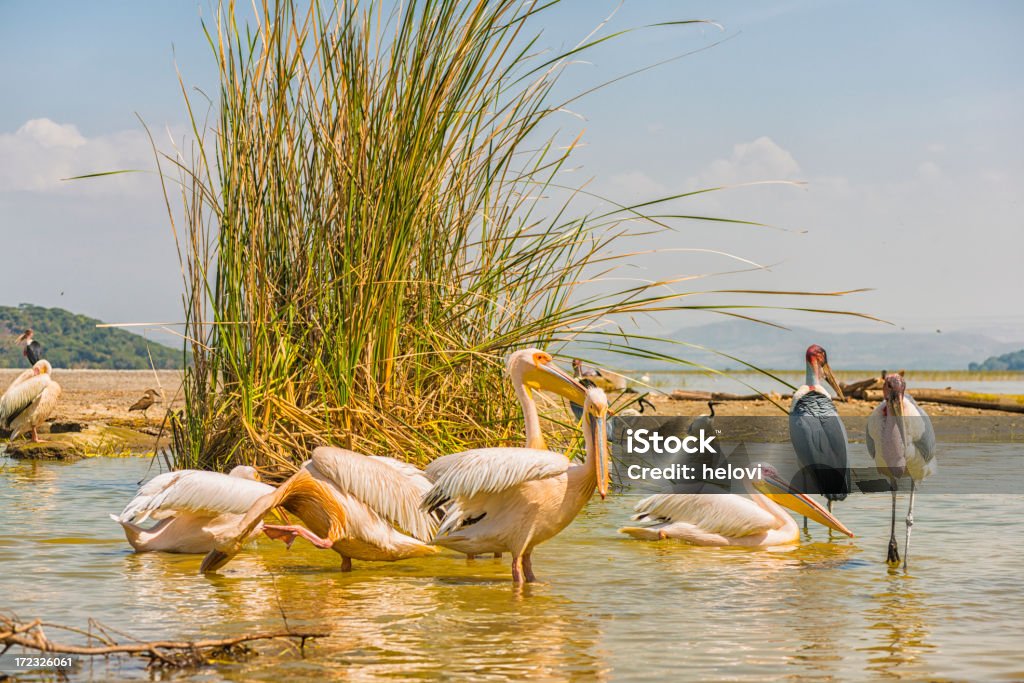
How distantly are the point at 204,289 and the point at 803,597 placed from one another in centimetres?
370

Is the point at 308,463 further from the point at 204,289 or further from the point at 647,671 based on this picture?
the point at 647,671

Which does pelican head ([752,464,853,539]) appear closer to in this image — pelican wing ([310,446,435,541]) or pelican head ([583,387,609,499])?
pelican head ([583,387,609,499])

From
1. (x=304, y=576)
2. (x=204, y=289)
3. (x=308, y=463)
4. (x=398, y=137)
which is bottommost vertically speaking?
(x=304, y=576)

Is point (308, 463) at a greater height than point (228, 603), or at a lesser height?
greater

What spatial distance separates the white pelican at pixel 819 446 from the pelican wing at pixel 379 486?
9.60 feet

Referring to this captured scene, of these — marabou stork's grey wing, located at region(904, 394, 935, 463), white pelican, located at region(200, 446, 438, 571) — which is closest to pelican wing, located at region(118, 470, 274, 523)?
white pelican, located at region(200, 446, 438, 571)

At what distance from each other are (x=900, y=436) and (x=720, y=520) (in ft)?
3.64

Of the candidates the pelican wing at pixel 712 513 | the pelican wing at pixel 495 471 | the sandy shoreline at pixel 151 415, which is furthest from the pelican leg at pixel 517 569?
the sandy shoreline at pixel 151 415

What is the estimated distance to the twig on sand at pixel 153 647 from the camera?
3391 millimetres

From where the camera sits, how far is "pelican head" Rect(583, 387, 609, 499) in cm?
508

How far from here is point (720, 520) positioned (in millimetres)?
6789

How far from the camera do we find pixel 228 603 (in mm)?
4785

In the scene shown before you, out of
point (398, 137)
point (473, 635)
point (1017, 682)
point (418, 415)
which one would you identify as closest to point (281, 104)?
point (398, 137)

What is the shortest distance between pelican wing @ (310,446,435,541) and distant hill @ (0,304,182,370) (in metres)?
33.9
